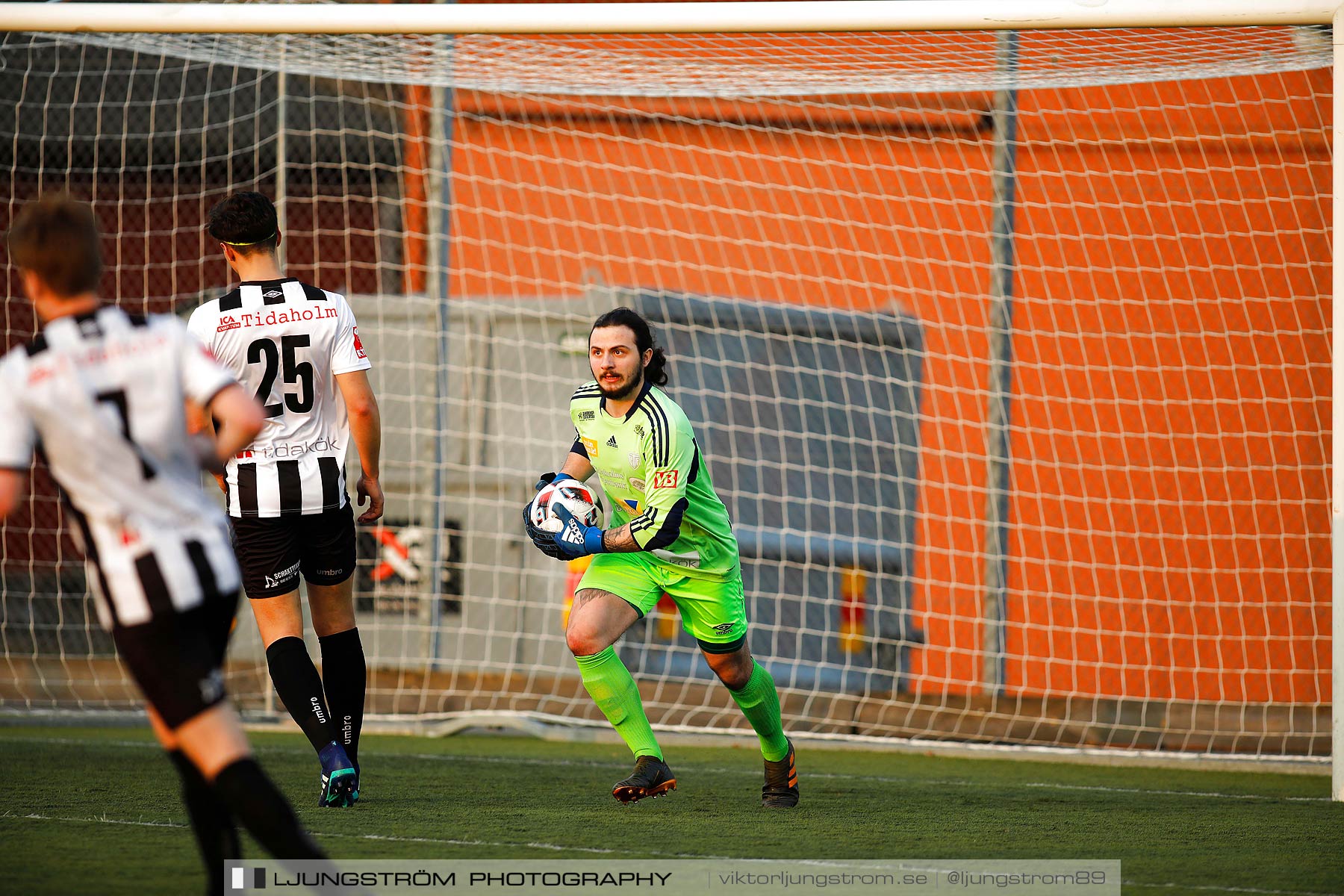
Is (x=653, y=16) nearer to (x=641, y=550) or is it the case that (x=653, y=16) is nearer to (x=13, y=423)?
(x=641, y=550)

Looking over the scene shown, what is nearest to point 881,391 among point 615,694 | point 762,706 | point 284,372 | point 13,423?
point 762,706

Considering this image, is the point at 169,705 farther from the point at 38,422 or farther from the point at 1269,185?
the point at 1269,185

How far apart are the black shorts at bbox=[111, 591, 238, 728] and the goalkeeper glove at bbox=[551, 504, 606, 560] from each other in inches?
72.3

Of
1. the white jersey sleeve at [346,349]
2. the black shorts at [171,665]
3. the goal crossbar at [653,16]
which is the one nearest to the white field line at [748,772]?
the white jersey sleeve at [346,349]

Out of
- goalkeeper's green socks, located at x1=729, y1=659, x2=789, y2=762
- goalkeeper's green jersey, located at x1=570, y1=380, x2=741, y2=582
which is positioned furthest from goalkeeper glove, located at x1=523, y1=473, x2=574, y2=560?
goalkeeper's green socks, located at x1=729, y1=659, x2=789, y2=762

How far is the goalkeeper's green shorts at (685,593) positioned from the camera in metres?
4.61

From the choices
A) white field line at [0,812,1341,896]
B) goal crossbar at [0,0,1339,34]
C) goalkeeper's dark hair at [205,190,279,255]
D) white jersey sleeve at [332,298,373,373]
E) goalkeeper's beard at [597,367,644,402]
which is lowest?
white field line at [0,812,1341,896]

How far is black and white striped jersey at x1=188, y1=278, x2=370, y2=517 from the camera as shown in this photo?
14.5 ft

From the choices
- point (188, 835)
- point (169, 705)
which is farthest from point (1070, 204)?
point (169, 705)

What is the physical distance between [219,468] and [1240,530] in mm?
7206

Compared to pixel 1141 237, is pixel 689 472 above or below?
below

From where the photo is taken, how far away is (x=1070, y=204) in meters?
8.23

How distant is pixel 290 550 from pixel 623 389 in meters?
1.12

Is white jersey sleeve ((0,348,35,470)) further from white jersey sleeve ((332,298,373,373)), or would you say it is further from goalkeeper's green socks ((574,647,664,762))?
goalkeeper's green socks ((574,647,664,762))
